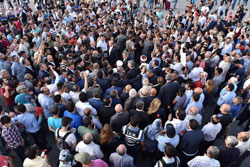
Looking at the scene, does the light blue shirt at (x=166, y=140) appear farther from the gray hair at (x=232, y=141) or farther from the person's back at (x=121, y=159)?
the gray hair at (x=232, y=141)

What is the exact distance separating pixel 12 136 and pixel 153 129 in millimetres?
2977

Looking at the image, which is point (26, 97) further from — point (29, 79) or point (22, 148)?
point (22, 148)

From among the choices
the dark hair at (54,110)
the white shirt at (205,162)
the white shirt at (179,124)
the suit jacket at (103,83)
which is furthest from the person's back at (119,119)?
the white shirt at (205,162)

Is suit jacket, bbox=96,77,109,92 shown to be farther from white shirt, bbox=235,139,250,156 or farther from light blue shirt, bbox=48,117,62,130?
white shirt, bbox=235,139,250,156

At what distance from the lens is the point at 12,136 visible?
13.0ft

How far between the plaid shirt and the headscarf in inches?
110

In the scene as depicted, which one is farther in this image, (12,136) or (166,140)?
(12,136)

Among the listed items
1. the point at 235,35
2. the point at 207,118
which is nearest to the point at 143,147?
the point at 207,118

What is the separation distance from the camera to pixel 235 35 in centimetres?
1009

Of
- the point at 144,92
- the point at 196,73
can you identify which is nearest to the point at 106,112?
the point at 144,92

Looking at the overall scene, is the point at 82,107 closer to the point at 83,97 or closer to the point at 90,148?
the point at 83,97

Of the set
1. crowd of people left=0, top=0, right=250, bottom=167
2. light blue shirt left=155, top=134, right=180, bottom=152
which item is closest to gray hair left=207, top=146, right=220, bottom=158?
crowd of people left=0, top=0, right=250, bottom=167

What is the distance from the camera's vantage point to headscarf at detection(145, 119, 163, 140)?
3924 millimetres

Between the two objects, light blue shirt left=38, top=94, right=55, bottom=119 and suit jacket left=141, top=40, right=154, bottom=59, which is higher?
suit jacket left=141, top=40, right=154, bottom=59
